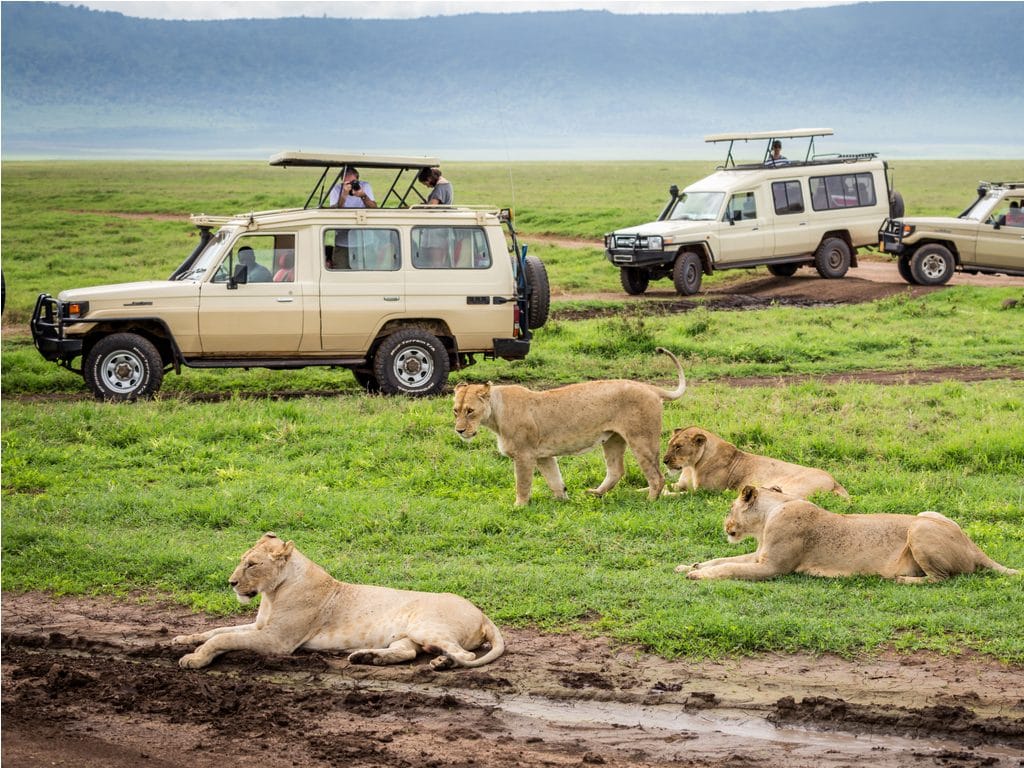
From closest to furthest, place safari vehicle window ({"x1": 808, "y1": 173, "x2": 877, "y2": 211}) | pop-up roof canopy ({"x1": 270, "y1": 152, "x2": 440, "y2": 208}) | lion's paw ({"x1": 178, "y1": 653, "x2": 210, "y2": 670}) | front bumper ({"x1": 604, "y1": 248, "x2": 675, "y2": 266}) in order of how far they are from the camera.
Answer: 1. lion's paw ({"x1": 178, "y1": 653, "x2": 210, "y2": 670})
2. pop-up roof canopy ({"x1": 270, "y1": 152, "x2": 440, "y2": 208})
3. front bumper ({"x1": 604, "y1": 248, "x2": 675, "y2": 266})
4. safari vehicle window ({"x1": 808, "y1": 173, "x2": 877, "y2": 211})

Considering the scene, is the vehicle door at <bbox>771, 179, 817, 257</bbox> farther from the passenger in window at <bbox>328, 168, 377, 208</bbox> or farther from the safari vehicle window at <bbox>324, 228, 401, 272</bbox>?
the safari vehicle window at <bbox>324, 228, 401, 272</bbox>

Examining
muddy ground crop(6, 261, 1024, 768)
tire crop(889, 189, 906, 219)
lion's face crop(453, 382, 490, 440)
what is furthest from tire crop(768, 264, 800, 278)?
muddy ground crop(6, 261, 1024, 768)

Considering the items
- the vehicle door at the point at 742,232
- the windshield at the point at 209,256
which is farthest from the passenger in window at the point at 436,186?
the vehicle door at the point at 742,232

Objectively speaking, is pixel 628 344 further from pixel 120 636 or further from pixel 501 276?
pixel 120 636

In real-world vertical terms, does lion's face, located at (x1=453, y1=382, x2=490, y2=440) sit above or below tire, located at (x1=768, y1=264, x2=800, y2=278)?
below

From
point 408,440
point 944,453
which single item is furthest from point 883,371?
point 408,440

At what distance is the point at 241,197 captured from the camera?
50.8 metres

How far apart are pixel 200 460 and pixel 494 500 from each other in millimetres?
2897

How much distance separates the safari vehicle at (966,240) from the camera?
2344 centimetres

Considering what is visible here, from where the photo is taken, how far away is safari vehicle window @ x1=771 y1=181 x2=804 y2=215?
24578 mm

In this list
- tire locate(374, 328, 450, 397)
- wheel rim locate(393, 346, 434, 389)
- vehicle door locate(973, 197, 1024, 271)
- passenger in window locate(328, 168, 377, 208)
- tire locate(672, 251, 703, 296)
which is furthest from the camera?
tire locate(672, 251, 703, 296)

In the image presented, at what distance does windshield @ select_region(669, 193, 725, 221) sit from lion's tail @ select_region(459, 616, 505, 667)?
17.8 m

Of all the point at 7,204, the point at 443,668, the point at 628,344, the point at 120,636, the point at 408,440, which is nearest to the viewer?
the point at 443,668

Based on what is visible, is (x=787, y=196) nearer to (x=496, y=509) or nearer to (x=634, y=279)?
(x=634, y=279)
